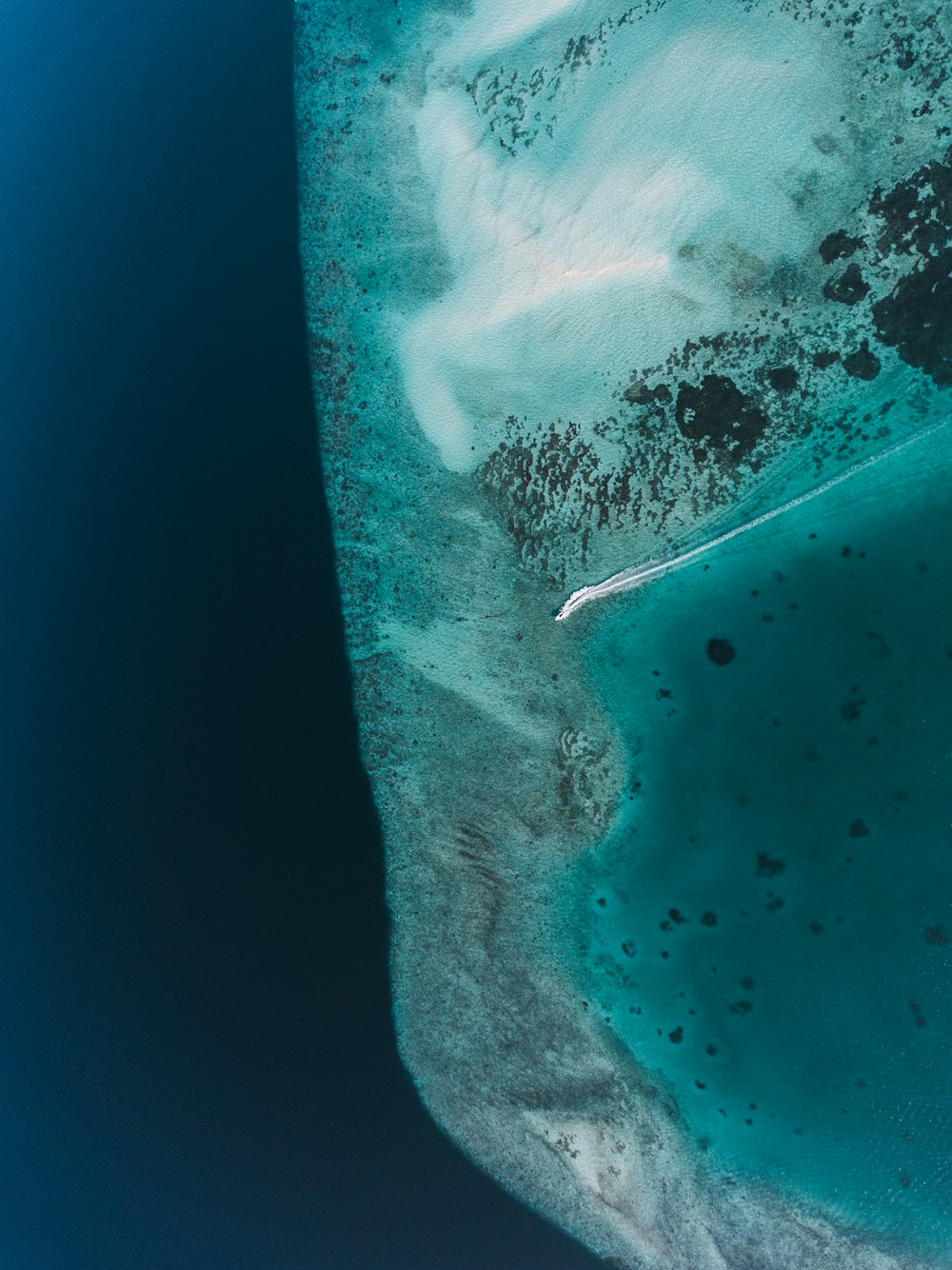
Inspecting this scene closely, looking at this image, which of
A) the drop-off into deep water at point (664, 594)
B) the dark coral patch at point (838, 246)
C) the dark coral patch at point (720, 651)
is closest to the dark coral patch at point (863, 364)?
the drop-off into deep water at point (664, 594)

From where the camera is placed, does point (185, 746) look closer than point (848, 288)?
No

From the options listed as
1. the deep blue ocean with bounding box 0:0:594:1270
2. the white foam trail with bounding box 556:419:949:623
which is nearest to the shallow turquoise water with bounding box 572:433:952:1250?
the white foam trail with bounding box 556:419:949:623

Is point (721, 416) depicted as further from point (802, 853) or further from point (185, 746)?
point (185, 746)

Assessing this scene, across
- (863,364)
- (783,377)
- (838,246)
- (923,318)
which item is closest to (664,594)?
(783,377)

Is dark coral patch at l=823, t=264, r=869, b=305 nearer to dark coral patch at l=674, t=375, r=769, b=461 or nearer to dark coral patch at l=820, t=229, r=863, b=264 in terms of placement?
dark coral patch at l=820, t=229, r=863, b=264

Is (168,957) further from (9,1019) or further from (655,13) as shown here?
(655,13)

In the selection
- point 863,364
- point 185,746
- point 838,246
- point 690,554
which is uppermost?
point 838,246
